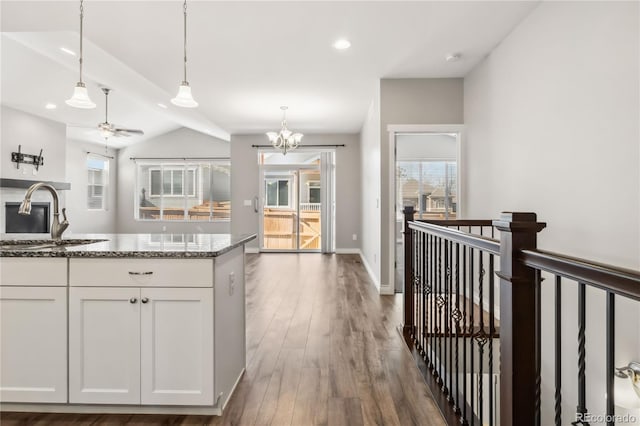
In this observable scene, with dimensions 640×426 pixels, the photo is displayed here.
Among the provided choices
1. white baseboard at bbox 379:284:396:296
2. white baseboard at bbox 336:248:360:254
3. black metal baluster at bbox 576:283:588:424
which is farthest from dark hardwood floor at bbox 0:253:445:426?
white baseboard at bbox 336:248:360:254

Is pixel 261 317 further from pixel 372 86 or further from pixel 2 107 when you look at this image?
pixel 2 107

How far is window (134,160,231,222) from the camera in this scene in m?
9.74

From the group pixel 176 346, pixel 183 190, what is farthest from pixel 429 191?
pixel 183 190

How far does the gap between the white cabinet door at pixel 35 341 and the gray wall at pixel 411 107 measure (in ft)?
10.9

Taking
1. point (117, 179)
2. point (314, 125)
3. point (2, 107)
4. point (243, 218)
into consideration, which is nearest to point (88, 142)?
point (117, 179)

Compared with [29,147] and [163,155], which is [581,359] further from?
[163,155]

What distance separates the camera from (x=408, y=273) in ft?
9.87

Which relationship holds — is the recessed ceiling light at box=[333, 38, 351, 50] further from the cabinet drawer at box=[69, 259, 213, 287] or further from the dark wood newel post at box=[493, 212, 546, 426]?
the dark wood newel post at box=[493, 212, 546, 426]

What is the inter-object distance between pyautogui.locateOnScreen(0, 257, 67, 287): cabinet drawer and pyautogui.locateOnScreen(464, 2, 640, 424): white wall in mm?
2948

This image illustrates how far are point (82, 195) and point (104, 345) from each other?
330 inches

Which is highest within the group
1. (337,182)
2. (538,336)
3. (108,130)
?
(108,130)

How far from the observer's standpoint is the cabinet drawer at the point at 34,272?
186 cm

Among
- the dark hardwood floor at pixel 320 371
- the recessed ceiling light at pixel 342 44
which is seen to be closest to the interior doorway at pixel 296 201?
the dark hardwood floor at pixel 320 371

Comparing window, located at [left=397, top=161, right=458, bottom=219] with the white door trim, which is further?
window, located at [left=397, top=161, right=458, bottom=219]
